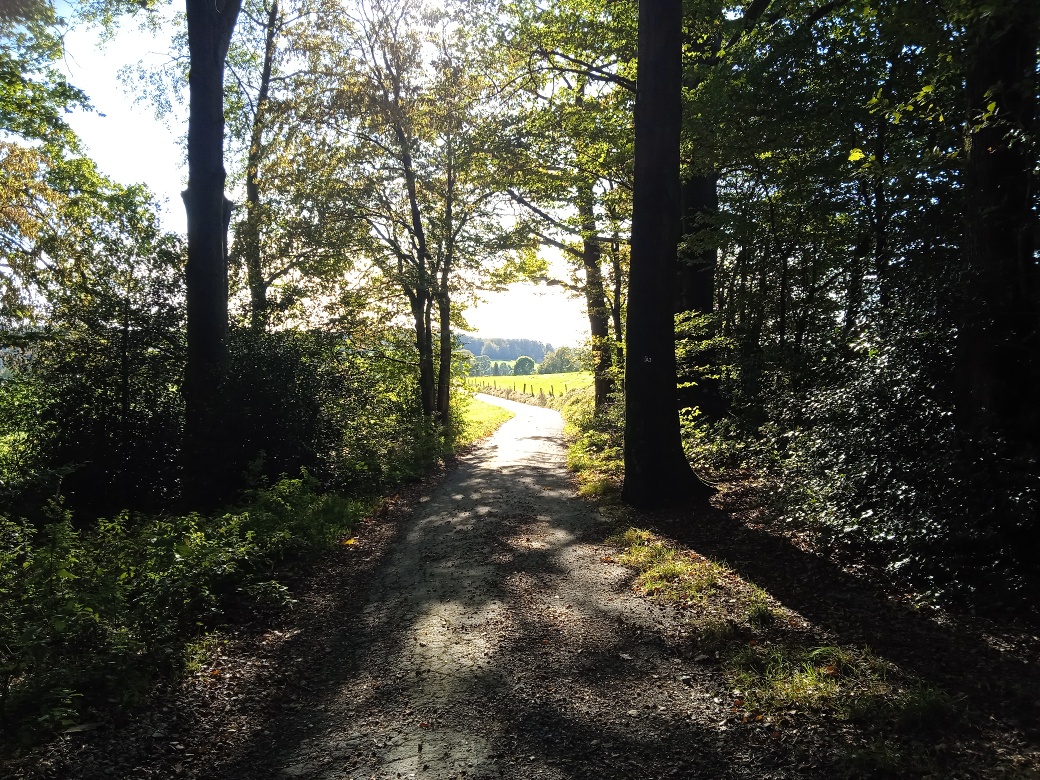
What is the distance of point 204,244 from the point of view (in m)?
9.55

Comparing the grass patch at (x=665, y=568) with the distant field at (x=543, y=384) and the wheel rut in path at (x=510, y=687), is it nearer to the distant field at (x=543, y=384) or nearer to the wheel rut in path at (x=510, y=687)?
the wheel rut in path at (x=510, y=687)

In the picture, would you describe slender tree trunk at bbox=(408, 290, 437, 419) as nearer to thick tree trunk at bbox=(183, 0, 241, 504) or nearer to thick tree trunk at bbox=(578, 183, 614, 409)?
thick tree trunk at bbox=(578, 183, 614, 409)

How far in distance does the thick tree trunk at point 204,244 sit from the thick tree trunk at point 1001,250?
9934mm

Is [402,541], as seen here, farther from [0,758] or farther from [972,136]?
[972,136]

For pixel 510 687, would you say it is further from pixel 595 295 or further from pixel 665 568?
→ pixel 595 295

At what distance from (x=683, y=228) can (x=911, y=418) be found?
7.73m

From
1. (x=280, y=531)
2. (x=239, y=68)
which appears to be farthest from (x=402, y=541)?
(x=239, y=68)

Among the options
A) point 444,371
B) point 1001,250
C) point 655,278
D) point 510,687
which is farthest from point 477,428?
point 510,687

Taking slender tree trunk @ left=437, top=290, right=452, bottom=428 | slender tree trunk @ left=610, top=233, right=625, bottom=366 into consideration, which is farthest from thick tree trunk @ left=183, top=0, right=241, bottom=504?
slender tree trunk @ left=610, top=233, right=625, bottom=366

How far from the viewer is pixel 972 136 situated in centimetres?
562

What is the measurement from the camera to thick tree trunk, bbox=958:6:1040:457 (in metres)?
5.12

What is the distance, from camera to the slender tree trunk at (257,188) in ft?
55.1

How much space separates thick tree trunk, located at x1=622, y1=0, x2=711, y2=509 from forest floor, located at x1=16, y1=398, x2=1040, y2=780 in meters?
2.07

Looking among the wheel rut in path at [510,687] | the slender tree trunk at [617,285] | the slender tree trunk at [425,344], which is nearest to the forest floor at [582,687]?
the wheel rut in path at [510,687]
